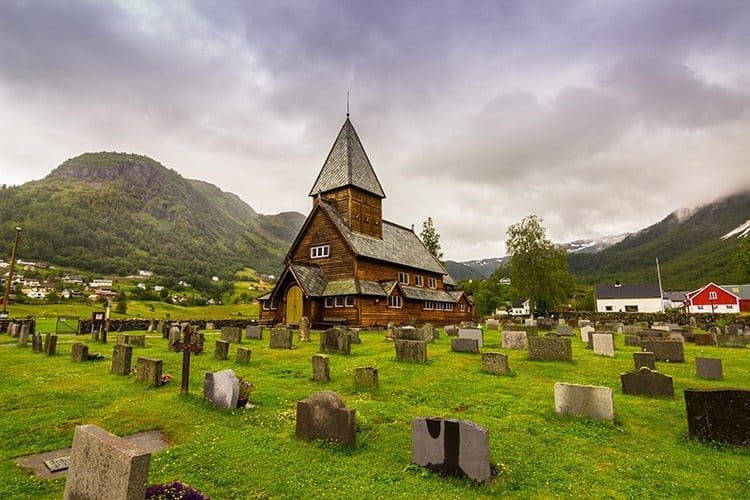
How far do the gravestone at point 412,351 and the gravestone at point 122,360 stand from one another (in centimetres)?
885

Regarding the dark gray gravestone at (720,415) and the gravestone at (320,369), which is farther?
the gravestone at (320,369)

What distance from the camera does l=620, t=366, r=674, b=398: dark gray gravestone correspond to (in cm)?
995

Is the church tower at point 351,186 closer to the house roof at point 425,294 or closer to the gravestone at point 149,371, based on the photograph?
the house roof at point 425,294

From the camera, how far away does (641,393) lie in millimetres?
10172

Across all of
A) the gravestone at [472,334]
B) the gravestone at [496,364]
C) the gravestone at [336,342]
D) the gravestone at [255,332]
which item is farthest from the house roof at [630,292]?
the gravestone at [496,364]

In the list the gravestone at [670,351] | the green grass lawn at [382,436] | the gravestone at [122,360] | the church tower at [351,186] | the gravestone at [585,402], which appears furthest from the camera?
the church tower at [351,186]

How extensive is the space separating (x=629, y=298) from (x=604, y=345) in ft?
302

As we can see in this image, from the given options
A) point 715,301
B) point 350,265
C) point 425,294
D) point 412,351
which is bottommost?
point 412,351

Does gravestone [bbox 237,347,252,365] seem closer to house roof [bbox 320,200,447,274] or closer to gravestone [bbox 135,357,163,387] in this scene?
gravestone [bbox 135,357,163,387]

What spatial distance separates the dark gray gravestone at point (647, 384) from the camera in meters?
9.95

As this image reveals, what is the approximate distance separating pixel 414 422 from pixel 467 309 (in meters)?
45.3

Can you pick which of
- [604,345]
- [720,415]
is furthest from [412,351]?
[720,415]

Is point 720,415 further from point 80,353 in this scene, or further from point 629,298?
point 629,298

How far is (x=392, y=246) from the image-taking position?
41562mm
